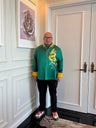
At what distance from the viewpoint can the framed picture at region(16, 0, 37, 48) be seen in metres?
1.65

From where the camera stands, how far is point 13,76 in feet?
5.30

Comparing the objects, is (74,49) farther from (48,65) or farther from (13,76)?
(13,76)

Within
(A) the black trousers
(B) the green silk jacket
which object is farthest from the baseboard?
(B) the green silk jacket

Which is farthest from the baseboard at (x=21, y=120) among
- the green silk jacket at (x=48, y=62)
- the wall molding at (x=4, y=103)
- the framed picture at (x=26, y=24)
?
the framed picture at (x=26, y=24)

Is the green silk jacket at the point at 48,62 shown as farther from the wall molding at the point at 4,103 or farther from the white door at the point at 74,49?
the wall molding at the point at 4,103

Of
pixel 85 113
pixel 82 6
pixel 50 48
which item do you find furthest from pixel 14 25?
pixel 85 113

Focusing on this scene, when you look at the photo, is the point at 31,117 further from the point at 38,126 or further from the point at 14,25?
the point at 14,25

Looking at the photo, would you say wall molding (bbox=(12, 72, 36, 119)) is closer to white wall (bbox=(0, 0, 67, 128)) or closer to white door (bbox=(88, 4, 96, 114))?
white wall (bbox=(0, 0, 67, 128))

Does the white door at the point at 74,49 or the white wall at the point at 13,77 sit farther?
the white door at the point at 74,49

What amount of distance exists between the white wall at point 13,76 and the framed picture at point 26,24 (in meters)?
0.08

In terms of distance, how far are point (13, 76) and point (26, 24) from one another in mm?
867

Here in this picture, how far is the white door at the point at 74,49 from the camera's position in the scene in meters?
2.02

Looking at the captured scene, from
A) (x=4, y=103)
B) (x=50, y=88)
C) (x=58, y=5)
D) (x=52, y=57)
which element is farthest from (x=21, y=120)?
(x=58, y=5)

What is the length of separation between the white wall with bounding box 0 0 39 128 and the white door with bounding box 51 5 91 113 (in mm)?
700
